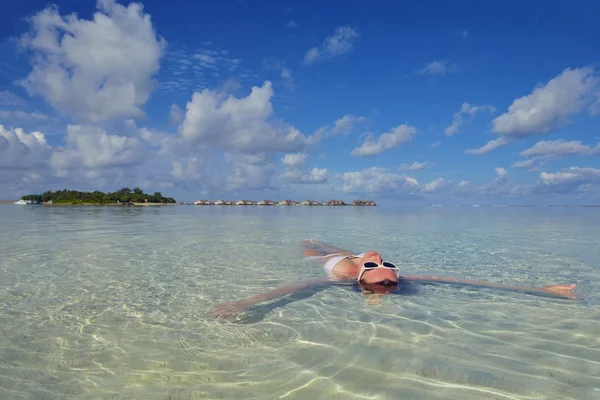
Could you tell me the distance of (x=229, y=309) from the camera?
7.34m

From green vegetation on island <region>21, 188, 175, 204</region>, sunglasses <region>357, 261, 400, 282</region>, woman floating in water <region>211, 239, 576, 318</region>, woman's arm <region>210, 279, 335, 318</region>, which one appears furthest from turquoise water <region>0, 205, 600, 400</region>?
green vegetation on island <region>21, 188, 175, 204</region>

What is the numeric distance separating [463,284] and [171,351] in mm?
8152

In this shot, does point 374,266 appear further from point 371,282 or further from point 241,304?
point 241,304

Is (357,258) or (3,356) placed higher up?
(357,258)

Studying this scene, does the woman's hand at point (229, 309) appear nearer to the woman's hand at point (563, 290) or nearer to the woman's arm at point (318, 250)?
the woman's arm at point (318, 250)

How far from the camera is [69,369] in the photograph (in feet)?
15.7

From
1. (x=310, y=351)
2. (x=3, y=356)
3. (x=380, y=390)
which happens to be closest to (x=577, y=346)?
(x=380, y=390)

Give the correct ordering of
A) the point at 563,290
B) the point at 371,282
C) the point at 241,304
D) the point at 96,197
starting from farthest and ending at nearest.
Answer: the point at 96,197 < the point at 371,282 < the point at 563,290 < the point at 241,304

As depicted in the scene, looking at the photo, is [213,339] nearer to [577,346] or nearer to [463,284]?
[577,346]

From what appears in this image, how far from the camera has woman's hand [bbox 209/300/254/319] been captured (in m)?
7.06

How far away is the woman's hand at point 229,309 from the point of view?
A: 23.1ft

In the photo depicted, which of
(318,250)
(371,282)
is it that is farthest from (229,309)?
(318,250)

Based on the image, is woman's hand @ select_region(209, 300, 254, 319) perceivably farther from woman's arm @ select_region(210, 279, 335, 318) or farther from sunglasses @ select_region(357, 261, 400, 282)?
sunglasses @ select_region(357, 261, 400, 282)

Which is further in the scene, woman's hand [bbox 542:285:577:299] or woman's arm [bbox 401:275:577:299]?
woman's arm [bbox 401:275:577:299]
